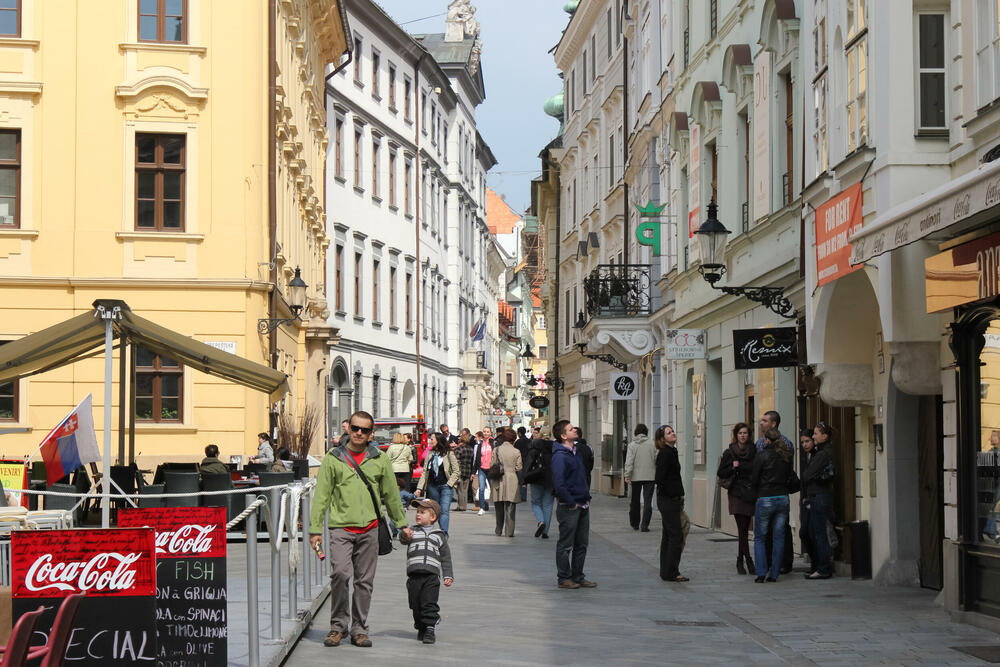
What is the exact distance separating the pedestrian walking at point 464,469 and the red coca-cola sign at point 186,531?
24.5 m

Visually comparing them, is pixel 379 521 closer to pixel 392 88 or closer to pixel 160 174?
pixel 160 174

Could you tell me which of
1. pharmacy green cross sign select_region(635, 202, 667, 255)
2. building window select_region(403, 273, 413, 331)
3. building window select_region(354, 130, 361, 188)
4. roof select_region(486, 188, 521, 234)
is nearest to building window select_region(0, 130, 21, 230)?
pharmacy green cross sign select_region(635, 202, 667, 255)

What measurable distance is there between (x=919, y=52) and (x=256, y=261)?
1762 cm

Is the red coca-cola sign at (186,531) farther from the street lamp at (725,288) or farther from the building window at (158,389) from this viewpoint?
the building window at (158,389)

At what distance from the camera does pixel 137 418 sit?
92.8ft

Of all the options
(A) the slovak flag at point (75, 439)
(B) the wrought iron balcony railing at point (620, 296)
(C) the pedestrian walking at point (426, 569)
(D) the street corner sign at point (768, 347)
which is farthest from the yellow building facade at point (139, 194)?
(C) the pedestrian walking at point (426, 569)

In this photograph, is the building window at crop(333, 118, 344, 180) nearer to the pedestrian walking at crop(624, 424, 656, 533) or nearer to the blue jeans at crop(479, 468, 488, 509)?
the blue jeans at crop(479, 468, 488, 509)

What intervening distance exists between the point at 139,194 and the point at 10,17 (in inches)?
158

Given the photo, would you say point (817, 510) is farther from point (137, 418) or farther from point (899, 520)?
point (137, 418)

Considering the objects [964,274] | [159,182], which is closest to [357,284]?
[159,182]

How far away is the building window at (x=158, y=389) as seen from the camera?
28438 millimetres

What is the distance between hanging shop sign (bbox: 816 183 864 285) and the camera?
1450cm

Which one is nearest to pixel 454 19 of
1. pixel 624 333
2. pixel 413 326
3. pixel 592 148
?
pixel 413 326

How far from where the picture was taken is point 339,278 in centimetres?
5216
